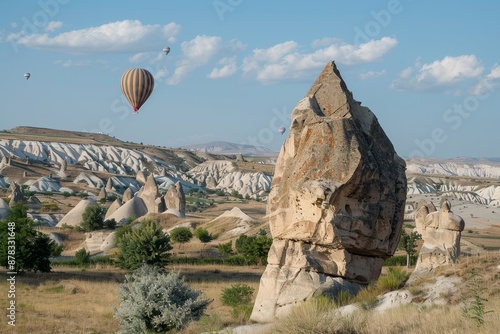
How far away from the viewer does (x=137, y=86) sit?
41250 millimetres

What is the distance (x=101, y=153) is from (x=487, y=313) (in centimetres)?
11518

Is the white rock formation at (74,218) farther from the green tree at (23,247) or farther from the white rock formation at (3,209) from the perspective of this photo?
the green tree at (23,247)

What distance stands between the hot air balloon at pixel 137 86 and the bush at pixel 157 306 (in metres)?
31.6

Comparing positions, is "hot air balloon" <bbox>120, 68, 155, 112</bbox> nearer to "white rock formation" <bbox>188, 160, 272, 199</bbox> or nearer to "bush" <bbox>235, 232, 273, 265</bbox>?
"bush" <bbox>235, 232, 273, 265</bbox>

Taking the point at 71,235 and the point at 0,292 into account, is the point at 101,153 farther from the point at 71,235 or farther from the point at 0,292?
the point at 0,292

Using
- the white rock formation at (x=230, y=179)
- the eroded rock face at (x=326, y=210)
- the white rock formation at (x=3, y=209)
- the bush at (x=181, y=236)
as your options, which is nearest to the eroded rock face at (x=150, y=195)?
the white rock formation at (x=3, y=209)

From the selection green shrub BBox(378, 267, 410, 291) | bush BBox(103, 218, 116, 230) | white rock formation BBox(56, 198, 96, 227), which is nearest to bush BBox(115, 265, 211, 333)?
green shrub BBox(378, 267, 410, 291)

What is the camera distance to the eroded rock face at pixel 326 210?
9414mm

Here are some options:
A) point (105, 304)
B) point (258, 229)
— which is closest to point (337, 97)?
point (105, 304)

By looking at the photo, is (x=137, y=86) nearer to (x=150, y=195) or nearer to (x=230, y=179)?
(x=150, y=195)

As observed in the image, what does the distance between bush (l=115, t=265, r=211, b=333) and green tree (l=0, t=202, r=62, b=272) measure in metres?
11.8

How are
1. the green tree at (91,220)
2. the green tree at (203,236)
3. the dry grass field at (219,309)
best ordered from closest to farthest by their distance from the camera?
the dry grass field at (219,309) → the green tree at (203,236) → the green tree at (91,220)

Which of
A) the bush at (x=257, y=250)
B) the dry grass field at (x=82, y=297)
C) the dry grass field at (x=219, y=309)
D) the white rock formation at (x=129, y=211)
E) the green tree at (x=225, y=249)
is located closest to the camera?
the dry grass field at (x=219, y=309)

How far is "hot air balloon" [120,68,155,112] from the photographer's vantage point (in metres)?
41.3
